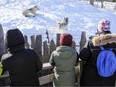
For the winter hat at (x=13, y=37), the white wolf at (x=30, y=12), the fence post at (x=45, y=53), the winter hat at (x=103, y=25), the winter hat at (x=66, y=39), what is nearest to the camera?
the winter hat at (x=13, y=37)

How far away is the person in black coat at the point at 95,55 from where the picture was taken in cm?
A: 417

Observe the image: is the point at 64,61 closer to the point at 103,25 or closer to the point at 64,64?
the point at 64,64

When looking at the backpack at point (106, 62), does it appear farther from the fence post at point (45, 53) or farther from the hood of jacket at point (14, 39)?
the fence post at point (45, 53)

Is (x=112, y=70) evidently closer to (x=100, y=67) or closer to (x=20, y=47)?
(x=100, y=67)

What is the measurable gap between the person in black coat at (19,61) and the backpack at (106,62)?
0.80m

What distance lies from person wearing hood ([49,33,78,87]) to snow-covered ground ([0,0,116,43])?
8453mm

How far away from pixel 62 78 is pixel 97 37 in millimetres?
707

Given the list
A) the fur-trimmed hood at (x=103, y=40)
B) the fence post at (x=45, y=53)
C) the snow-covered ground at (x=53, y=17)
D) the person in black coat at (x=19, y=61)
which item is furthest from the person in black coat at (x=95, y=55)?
the snow-covered ground at (x=53, y=17)

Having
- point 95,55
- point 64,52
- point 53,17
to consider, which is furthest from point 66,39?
point 53,17

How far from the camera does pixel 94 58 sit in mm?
4172

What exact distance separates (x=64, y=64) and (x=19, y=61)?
64 cm

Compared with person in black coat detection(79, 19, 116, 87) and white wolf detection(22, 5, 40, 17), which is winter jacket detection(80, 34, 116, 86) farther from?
white wolf detection(22, 5, 40, 17)

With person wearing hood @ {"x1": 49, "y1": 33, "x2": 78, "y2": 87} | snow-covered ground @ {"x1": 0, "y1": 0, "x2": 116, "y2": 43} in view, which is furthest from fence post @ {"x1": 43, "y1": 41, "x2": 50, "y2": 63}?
snow-covered ground @ {"x1": 0, "y1": 0, "x2": 116, "y2": 43}

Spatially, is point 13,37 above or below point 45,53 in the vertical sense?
above
